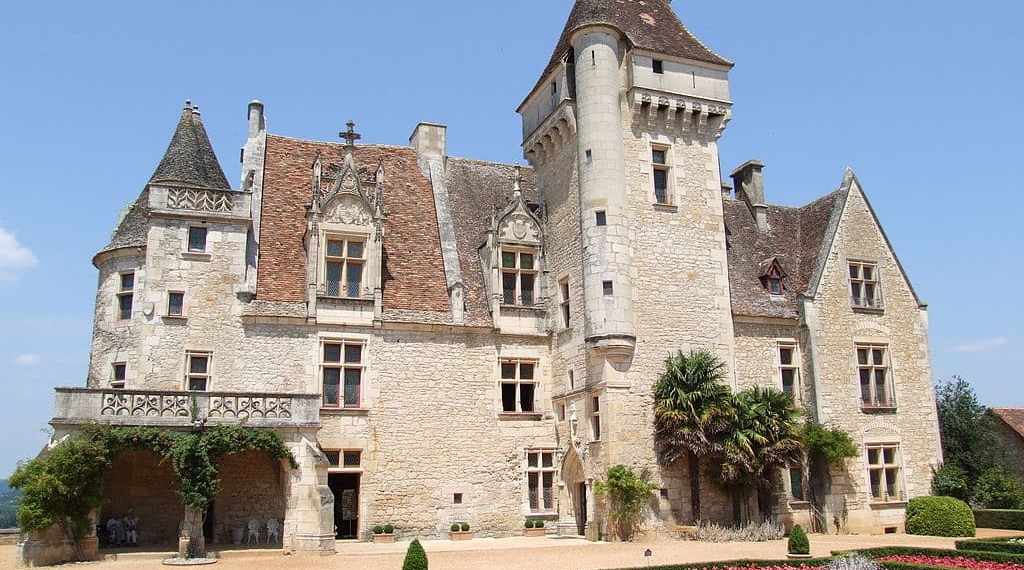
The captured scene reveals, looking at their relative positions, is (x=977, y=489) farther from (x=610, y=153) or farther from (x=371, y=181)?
(x=371, y=181)

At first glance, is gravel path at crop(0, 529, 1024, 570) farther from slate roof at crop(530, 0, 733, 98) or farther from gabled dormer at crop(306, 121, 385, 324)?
slate roof at crop(530, 0, 733, 98)

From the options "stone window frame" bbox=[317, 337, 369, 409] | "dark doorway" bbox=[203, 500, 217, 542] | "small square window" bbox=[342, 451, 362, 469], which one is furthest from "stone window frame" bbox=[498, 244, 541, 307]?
"dark doorway" bbox=[203, 500, 217, 542]

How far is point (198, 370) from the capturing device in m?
21.4

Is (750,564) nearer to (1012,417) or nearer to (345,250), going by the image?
(345,250)

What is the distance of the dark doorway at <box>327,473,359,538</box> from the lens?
2192 centimetres

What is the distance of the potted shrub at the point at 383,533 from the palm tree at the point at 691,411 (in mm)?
7015

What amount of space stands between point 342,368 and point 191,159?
680cm

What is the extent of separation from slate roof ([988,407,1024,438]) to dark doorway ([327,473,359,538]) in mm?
22237

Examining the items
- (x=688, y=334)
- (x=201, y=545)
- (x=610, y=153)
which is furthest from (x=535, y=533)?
(x=610, y=153)

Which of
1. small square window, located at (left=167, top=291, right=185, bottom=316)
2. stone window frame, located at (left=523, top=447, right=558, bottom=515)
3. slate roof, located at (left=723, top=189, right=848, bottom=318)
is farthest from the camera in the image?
slate roof, located at (left=723, top=189, right=848, bottom=318)

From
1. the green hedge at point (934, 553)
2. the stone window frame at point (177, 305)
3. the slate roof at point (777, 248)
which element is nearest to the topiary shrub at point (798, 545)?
the green hedge at point (934, 553)

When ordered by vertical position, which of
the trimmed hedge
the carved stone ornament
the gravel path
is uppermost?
the carved stone ornament

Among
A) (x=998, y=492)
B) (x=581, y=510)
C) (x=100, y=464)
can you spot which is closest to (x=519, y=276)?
(x=581, y=510)

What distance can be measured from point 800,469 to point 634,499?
6.04 m
